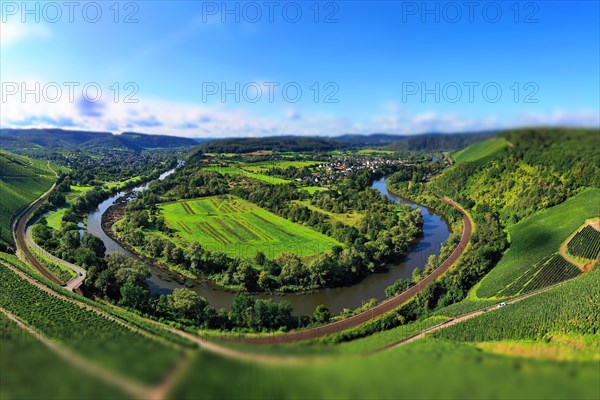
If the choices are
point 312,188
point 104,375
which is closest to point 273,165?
point 312,188

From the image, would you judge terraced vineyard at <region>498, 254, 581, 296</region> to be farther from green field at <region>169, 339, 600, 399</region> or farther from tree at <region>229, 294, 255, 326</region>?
green field at <region>169, 339, 600, 399</region>

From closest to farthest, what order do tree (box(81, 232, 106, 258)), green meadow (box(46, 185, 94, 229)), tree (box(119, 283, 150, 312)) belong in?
tree (box(119, 283, 150, 312)), tree (box(81, 232, 106, 258)), green meadow (box(46, 185, 94, 229))

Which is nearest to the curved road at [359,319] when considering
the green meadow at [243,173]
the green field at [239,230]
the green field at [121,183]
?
the green field at [239,230]

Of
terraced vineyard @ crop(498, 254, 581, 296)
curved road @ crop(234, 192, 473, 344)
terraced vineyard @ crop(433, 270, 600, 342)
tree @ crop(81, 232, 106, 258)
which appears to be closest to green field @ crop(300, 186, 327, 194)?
curved road @ crop(234, 192, 473, 344)

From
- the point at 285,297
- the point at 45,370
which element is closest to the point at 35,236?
the point at 285,297

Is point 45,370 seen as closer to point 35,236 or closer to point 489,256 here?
point 489,256
